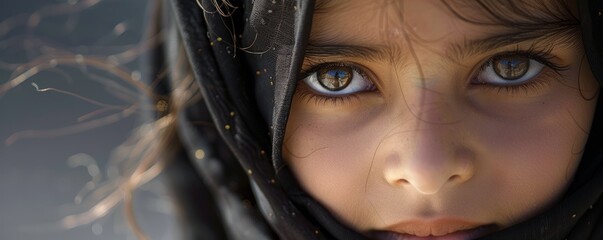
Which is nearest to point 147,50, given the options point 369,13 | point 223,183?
point 223,183

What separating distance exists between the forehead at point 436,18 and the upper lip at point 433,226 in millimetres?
201

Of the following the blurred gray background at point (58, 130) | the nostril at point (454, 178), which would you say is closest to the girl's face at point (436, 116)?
the nostril at point (454, 178)

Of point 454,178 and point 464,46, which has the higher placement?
point 464,46

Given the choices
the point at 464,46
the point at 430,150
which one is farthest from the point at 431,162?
the point at 464,46

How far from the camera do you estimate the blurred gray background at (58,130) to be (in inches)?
77.0

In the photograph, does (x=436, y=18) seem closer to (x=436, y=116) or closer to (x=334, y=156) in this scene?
(x=436, y=116)

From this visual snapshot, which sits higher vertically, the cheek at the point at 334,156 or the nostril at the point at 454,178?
the cheek at the point at 334,156

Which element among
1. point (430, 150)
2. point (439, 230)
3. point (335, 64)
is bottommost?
point (439, 230)

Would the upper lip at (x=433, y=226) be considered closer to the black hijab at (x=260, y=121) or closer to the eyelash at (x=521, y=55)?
the black hijab at (x=260, y=121)

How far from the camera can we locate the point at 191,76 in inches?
53.1

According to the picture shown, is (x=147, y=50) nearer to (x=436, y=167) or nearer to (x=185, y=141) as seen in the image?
(x=185, y=141)

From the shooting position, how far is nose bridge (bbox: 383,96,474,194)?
0.98m

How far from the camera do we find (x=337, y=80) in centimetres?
110

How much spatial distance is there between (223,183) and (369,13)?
426 millimetres
